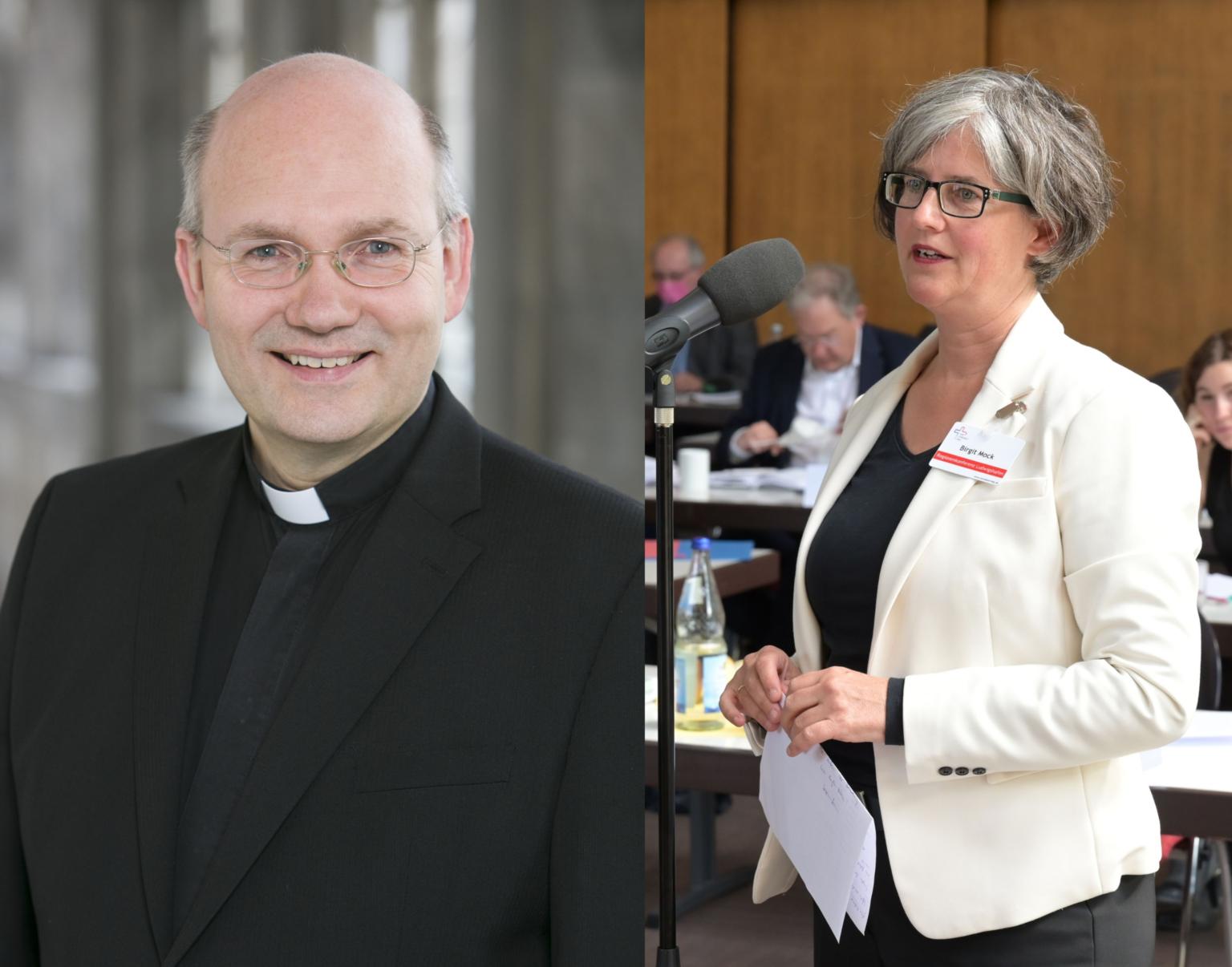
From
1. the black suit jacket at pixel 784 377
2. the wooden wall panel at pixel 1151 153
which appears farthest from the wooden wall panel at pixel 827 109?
the black suit jacket at pixel 784 377

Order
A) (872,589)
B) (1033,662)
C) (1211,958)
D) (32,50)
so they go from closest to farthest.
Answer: (32,50) < (1033,662) < (872,589) < (1211,958)

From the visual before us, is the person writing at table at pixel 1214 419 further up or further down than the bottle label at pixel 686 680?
further up

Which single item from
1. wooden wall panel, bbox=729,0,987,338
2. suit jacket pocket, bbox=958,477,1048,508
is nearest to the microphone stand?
suit jacket pocket, bbox=958,477,1048,508

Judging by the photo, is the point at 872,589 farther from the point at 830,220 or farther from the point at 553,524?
the point at 830,220

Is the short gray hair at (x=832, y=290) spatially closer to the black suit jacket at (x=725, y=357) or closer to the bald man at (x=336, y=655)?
the black suit jacket at (x=725, y=357)

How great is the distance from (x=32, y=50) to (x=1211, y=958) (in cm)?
358

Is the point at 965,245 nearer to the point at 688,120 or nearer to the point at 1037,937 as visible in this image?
the point at 1037,937

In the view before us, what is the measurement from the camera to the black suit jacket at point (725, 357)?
26.3 feet

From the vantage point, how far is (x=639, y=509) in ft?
4.01

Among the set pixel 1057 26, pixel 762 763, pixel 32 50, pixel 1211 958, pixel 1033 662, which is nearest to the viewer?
pixel 32 50

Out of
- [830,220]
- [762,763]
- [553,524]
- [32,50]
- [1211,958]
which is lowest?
[1211,958]

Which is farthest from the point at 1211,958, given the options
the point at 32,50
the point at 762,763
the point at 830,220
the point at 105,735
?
the point at 830,220

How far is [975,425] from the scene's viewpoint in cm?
155

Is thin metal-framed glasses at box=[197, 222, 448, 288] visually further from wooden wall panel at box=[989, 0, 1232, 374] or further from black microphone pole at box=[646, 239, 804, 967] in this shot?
wooden wall panel at box=[989, 0, 1232, 374]
